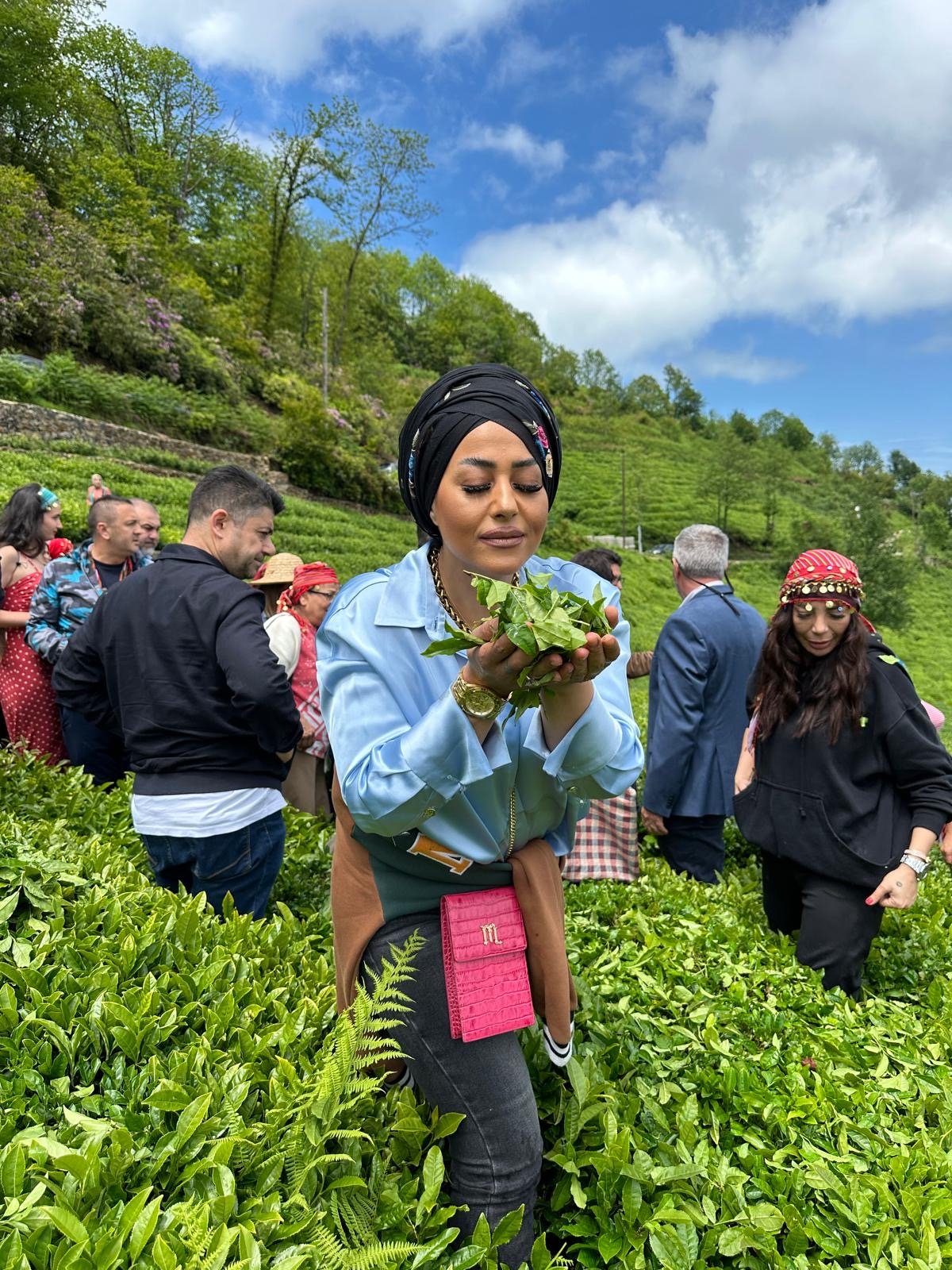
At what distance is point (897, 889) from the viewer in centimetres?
300

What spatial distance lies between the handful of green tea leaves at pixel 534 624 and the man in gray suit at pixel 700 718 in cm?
303

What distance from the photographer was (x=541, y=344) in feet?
257

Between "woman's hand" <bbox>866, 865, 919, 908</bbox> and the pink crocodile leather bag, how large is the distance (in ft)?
6.69

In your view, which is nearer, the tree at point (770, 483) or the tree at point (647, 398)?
the tree at point (770, 483)

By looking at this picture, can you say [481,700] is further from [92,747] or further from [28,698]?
[28,698]

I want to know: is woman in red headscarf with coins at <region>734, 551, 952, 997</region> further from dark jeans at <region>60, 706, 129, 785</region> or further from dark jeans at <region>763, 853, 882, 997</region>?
dark jeans at <region>60, 706, 129, 785</region>

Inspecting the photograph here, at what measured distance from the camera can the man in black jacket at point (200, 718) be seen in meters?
3.00

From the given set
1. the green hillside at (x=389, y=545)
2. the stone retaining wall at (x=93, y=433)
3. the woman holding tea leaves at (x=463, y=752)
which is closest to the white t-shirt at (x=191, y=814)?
the woman holding tea leaves at (x=463, y=752)

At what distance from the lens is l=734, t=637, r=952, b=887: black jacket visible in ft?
10.1

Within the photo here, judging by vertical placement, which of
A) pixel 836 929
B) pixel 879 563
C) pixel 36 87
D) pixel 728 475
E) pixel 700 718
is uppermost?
pixel 36 87

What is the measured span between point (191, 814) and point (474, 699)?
206 centimetres

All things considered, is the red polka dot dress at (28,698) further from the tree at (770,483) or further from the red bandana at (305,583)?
the tree at (770,483)

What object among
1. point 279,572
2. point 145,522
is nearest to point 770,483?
point 279,572

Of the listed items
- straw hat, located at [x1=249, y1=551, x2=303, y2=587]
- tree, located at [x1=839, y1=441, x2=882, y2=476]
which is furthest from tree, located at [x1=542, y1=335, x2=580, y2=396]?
straw hat, located at [x1=249, y1=551, x2=303, y2=587]
